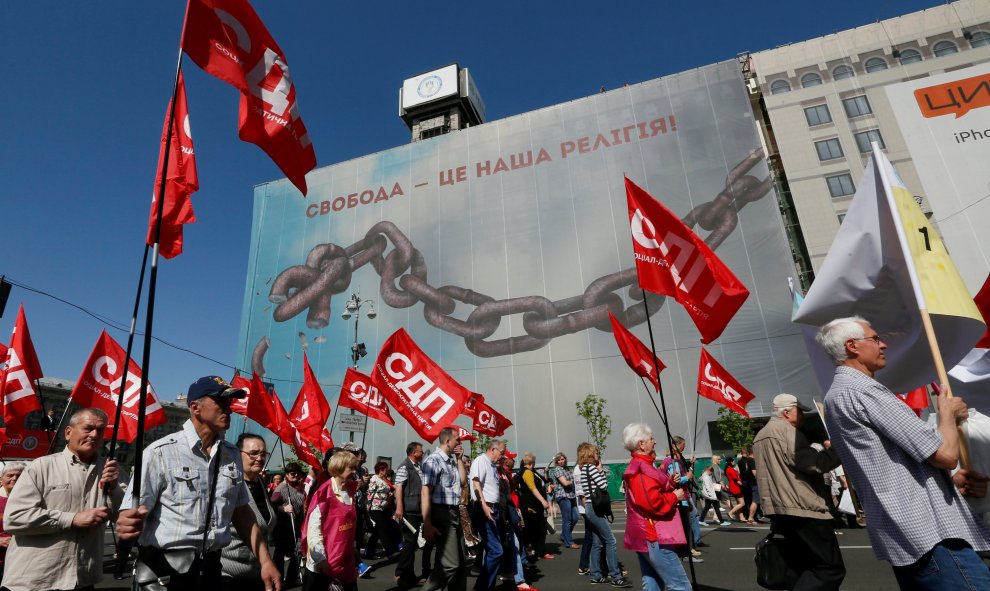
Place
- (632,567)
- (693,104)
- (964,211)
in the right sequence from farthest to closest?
(693,104) < (632,567) < (964,211)

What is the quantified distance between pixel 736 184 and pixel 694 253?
26.2m

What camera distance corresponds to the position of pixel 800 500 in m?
3.63

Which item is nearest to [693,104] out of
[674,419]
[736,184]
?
[736,184]

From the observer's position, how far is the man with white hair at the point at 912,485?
2.03 metres

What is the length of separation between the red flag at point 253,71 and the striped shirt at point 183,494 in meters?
2.21

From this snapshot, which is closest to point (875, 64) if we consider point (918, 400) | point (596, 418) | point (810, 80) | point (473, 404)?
point (810, 80)

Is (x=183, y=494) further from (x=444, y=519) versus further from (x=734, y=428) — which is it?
(x=734, y=428)

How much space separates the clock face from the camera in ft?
202

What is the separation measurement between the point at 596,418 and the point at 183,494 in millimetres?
25569

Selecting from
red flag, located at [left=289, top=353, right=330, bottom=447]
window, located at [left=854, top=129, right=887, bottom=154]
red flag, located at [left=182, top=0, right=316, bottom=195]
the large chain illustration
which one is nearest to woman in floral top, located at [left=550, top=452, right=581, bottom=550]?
red flag, located at [left=289, top=353, right=330, bottom=447]

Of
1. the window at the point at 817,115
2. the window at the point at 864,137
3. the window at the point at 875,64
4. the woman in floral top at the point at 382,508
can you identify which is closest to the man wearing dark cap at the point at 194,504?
the woman in floral top at the point at 382,508

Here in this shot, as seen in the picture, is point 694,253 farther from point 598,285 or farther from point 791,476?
point 598,285

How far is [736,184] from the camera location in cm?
2856

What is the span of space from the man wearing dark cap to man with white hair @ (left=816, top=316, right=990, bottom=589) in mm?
2710
